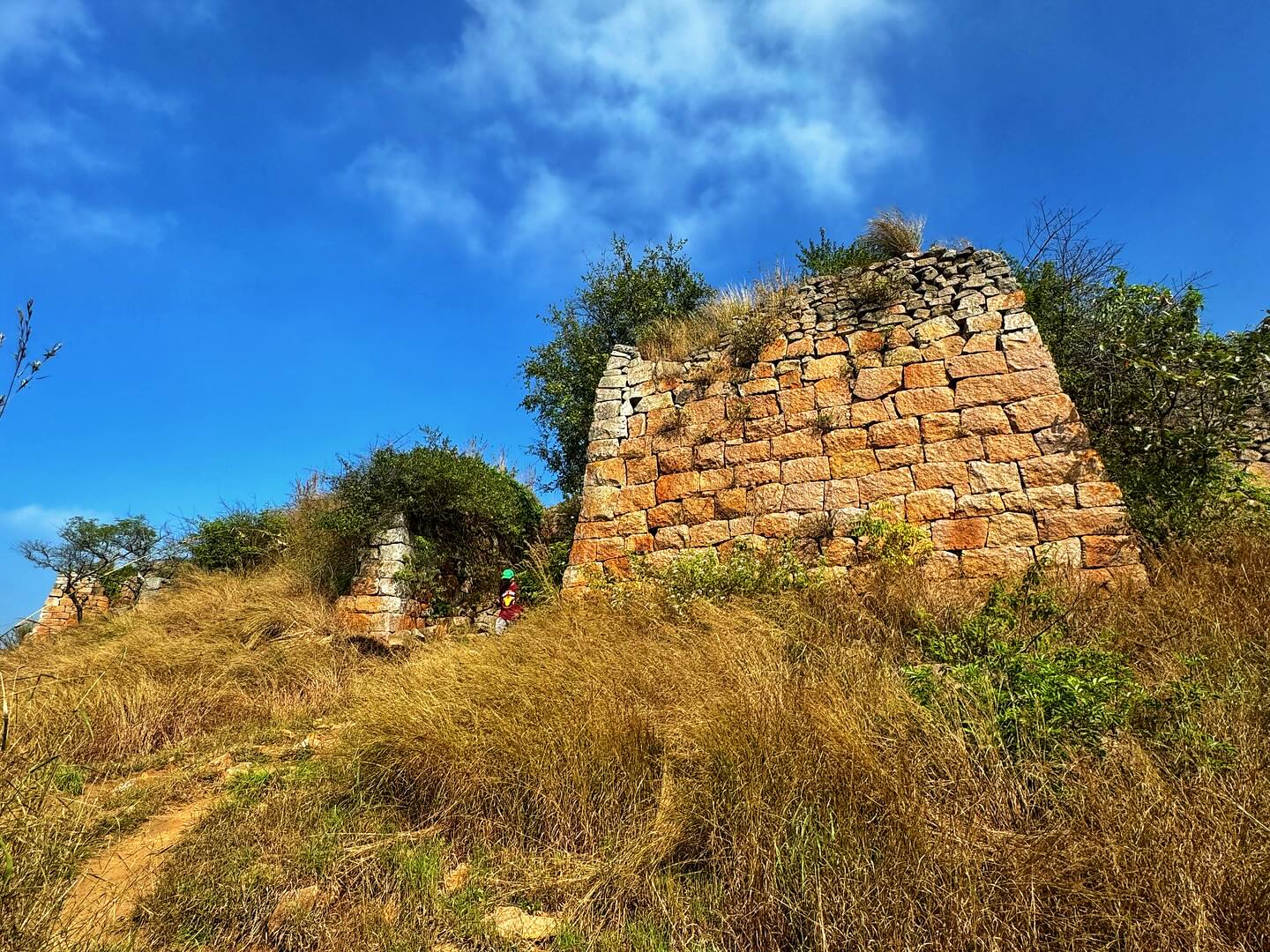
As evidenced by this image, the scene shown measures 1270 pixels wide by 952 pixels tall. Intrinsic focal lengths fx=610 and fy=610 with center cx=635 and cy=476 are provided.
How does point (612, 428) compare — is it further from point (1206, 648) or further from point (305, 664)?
point (1206, 648)

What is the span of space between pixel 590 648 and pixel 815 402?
148 inches

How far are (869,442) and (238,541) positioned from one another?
11.1m

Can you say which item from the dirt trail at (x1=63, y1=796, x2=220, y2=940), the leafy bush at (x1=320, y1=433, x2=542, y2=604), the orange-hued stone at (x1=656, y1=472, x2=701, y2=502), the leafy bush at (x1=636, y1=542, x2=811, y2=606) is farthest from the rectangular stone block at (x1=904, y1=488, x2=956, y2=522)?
the dirt trail at (x1=63, y1=796, x2=220, y2=940)

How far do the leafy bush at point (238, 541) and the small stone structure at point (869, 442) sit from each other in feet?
23.6

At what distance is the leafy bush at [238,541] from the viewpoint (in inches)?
438

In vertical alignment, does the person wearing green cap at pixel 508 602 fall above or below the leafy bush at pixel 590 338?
below

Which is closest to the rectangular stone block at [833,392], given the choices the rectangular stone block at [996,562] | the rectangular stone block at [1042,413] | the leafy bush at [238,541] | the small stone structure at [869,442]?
the small stone structure at [869,442]

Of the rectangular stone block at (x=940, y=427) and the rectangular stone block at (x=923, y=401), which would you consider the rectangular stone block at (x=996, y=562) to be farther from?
the rectangular stone block at (x=923, y=401)

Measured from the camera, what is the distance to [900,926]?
203 centimetres

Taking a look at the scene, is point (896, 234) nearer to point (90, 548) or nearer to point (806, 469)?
point (806, 469)

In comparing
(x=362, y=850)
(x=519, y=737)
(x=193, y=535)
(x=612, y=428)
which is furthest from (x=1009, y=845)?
(x=193, y=535)

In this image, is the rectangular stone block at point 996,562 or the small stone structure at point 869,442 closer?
the rectangular stone block at point 996,562

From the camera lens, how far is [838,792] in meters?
2.60

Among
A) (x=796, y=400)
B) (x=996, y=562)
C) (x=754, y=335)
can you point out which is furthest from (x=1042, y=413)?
(x=754, y=335)
